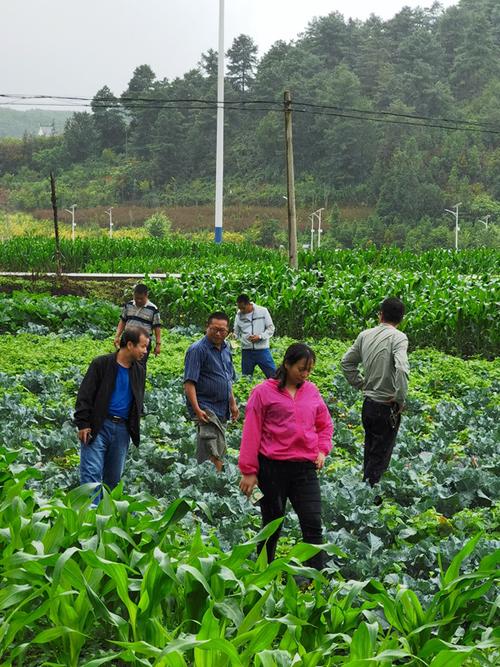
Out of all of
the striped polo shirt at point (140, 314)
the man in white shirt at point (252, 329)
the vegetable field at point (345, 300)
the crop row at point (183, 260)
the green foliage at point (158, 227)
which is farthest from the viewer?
the green foliage at point (158, 227)

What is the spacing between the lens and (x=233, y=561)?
518 centimetres

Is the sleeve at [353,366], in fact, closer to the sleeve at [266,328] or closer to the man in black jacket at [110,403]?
the man in black jacket at [110,403]

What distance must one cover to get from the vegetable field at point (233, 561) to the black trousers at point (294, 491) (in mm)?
237

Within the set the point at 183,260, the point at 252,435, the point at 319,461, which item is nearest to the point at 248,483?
the point at 252,435

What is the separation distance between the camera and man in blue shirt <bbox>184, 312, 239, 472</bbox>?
858 centimetres

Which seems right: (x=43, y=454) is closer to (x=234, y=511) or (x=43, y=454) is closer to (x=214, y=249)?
(x=234, y=511)

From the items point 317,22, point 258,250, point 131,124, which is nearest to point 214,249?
point 258,250

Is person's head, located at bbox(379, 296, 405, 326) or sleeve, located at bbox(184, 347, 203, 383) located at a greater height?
person's head, located at bbox(379, 296, 405, 326)

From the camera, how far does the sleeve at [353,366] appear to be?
A: 8.55 meters

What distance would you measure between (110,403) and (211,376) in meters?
1.39

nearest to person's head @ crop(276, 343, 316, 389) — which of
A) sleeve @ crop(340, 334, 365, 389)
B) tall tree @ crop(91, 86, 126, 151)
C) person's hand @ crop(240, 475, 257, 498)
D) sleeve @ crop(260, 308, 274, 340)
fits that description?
person's hand @ crop(240, 475, 257, 498)

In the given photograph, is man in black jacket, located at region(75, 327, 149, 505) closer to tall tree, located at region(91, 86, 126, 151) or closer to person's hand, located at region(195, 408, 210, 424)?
person's hand, located at region(195, 408, 210, 424)

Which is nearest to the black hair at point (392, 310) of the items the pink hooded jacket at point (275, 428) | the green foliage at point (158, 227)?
the pink hooded jacket at point (275, 428)

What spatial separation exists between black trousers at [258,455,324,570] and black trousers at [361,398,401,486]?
1.90 metres
